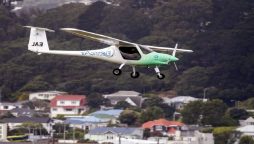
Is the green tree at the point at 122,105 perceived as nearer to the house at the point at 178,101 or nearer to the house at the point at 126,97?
the house at the point at 126,97

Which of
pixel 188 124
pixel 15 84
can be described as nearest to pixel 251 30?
pixel 15 84

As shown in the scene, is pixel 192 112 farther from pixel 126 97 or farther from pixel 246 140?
pixel 126 97

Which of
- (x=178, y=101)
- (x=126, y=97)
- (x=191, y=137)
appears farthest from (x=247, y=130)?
(x=126, y=97)

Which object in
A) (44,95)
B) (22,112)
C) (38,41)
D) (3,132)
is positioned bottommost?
(38,41)

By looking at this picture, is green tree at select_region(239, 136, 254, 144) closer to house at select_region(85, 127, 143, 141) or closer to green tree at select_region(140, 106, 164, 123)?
house at select_region(85, 127, 143, 141)

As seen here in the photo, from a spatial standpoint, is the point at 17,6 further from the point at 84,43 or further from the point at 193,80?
the point at 193,80

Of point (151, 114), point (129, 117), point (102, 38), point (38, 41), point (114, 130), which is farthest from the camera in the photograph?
point (129, 117)
